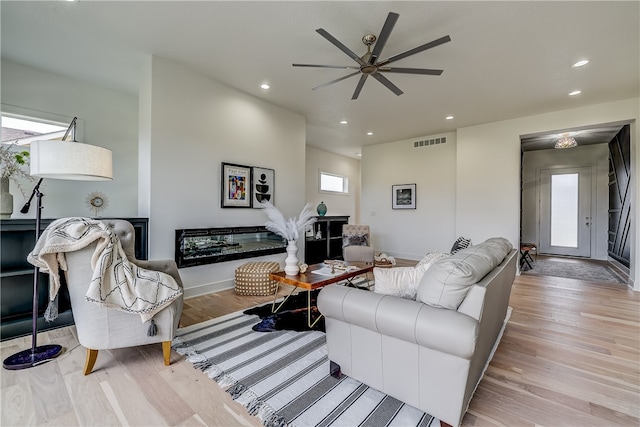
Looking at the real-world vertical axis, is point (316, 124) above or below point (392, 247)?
above

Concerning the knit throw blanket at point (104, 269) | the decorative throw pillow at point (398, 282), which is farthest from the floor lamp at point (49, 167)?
the decorative throw pillow at point (398, 282)

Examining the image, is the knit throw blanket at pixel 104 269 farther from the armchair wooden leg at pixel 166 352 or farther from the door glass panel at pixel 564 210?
the door glass panel at pixel 564 210

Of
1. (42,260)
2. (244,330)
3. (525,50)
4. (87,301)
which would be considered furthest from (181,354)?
(525,50)

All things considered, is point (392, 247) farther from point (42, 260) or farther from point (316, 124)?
point (42, 260)

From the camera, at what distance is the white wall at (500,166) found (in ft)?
13.7

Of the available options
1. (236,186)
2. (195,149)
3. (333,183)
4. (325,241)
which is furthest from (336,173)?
(195,149)

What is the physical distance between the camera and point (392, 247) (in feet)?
22.2

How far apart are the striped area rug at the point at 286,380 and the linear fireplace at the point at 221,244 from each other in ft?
3.93

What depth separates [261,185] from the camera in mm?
4309

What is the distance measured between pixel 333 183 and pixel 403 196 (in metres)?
2.30

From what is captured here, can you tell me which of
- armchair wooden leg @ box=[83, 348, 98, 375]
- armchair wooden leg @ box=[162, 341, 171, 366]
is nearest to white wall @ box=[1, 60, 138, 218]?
A: armchair wooden leg @ box=[83, 348, 98, 375]

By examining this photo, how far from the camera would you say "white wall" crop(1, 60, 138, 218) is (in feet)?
10.6

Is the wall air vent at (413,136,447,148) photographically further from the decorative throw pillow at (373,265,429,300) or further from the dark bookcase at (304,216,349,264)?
the decorative throw pillow at (373,265,429,300)

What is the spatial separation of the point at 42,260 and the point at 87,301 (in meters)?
0.35
